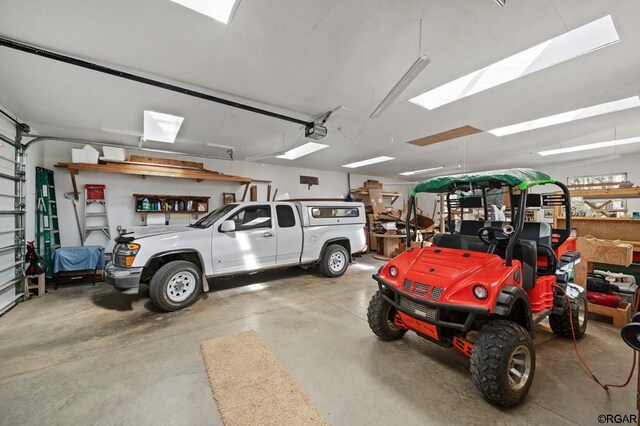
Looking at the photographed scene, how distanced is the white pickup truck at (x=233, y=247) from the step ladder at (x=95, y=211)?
2.64m

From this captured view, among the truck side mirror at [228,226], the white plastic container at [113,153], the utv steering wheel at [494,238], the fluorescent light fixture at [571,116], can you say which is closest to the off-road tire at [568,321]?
the utv steering wheel at [494,238]

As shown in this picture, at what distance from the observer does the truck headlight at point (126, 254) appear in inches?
133

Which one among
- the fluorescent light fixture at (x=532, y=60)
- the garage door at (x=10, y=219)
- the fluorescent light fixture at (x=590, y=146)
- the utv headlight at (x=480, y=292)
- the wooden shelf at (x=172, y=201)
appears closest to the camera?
the utv headlight at (x=480, y=292)

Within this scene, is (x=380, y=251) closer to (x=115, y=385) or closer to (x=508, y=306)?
(x=508, y=306)

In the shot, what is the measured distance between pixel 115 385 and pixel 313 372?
5.42 feet

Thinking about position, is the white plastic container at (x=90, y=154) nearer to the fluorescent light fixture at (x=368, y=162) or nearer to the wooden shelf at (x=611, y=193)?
the fluorescent light fixture at (x=368, y=162)

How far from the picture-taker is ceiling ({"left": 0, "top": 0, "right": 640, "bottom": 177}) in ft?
6.40

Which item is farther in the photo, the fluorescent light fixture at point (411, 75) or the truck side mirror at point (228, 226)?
the truck side mirror at point (228, 226)

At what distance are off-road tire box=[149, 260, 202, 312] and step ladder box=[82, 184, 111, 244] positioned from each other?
329cm

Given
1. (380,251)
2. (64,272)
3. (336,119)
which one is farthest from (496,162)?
(64,272)

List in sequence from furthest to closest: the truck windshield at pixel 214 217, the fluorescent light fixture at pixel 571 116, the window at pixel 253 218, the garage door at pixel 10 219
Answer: the window at pixel 253 218 → the truck windshield at pixel 214 217 → the fluorescent light fixture at pixel 571 116 → the garage door at pixel 10 219

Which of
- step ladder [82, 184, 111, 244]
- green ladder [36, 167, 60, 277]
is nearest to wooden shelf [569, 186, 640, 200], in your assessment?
step ladder [82, 184, 111, 244]

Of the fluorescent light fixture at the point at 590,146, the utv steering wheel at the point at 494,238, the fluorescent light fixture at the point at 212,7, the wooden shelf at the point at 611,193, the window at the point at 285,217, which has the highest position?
the fluorescent light fixture at the point at 212,7

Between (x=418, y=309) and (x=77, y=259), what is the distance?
6077 mm
